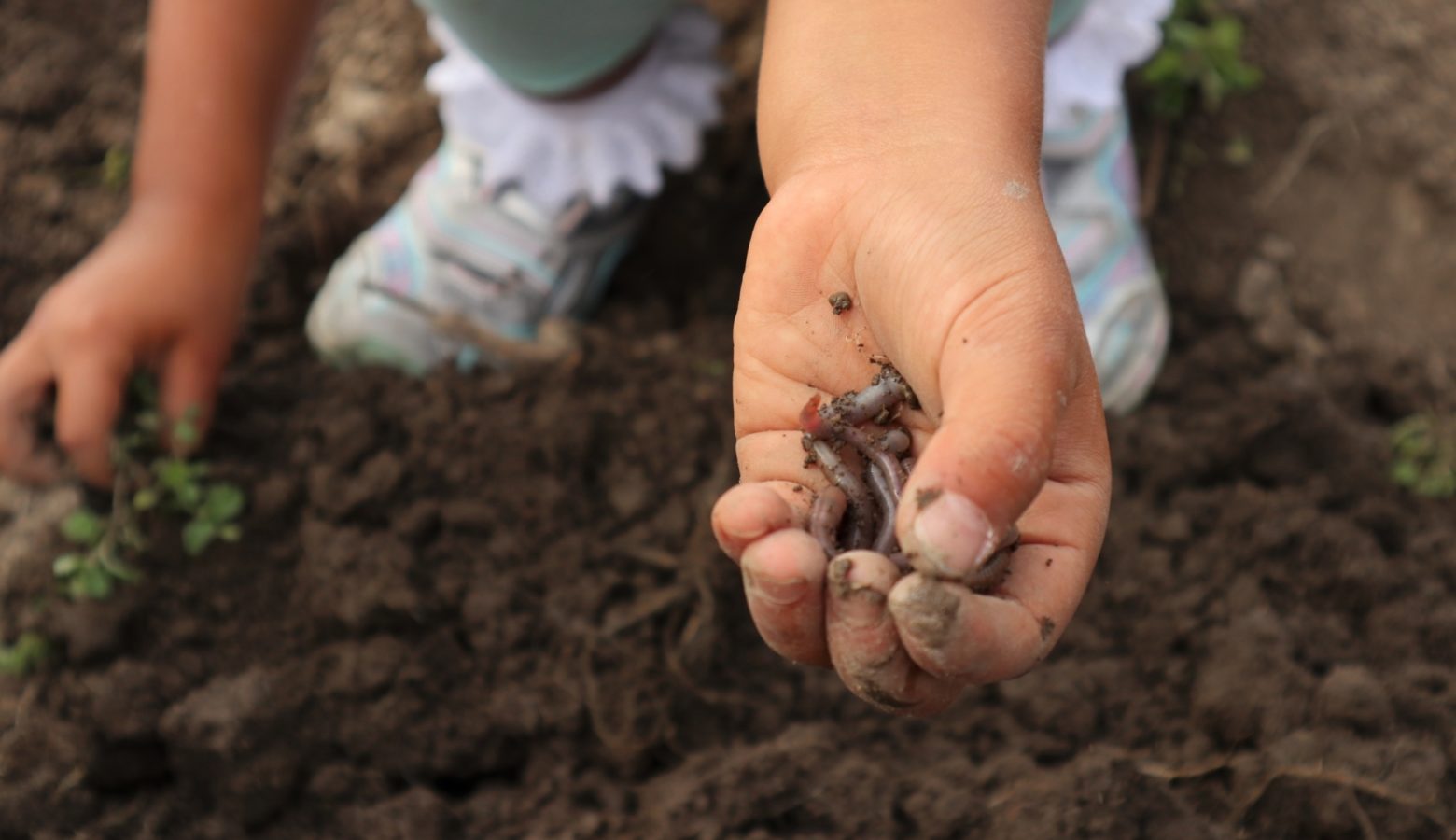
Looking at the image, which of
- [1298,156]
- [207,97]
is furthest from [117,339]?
[1298,156]

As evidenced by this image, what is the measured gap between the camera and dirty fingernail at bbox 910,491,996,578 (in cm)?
162

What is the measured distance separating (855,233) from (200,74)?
7.49 ft

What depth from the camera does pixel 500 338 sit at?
3617 mm

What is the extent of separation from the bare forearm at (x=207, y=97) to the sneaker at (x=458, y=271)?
0.40 m

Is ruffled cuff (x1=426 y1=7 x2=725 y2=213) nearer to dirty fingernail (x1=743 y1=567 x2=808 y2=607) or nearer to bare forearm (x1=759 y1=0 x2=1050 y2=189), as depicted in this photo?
bare forearm (x1=759 y1=0 x2=1050 y2=189)

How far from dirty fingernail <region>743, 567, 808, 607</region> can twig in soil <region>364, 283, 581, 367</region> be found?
179cm

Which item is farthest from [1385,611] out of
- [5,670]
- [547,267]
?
[5,670]

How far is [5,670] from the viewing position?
9.51 feet

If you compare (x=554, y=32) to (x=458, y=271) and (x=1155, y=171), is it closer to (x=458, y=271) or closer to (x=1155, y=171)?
(x=458, y=271)

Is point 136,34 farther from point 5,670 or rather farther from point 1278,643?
point 1278,643

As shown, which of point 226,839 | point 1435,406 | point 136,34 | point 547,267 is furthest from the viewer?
point 136,34

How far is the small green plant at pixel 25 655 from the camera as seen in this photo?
113 inches

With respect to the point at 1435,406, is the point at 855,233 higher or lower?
higher

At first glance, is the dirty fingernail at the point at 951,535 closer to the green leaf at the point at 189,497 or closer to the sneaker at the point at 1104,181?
the sneaker at the point at 1104,181
